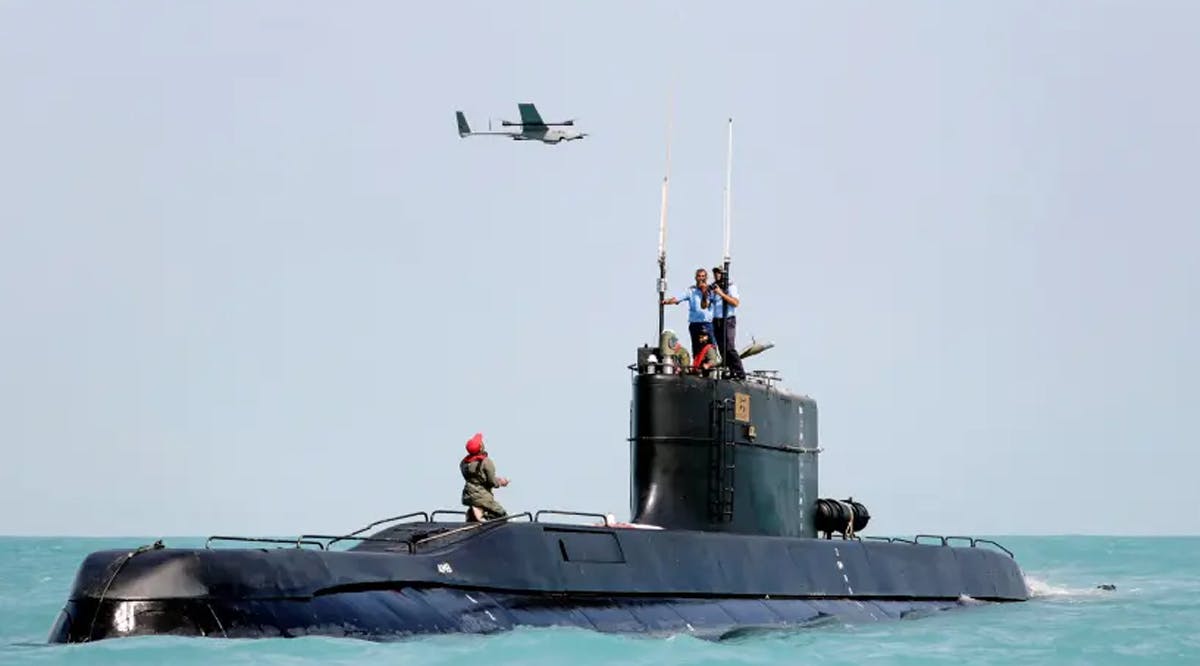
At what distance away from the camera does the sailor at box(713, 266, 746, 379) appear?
24.3m

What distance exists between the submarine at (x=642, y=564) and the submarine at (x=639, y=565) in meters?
0.02

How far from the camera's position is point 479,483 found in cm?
2189

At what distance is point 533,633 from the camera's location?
64.5ft

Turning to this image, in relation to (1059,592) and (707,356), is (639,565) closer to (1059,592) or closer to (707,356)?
(707,356)

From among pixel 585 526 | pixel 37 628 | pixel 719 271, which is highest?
pixel 719 271

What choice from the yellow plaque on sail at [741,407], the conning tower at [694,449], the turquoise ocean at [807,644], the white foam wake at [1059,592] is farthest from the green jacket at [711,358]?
the white foam wake at [1059,592]

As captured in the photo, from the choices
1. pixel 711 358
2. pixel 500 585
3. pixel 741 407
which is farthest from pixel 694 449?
pixel 500 585

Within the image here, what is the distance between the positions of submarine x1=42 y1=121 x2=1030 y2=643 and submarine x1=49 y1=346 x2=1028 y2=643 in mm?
21

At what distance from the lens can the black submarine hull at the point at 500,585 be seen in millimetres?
18156

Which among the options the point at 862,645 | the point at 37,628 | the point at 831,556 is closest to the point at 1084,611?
the point at 831,556

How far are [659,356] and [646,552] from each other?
104 inches

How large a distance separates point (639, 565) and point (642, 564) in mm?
60

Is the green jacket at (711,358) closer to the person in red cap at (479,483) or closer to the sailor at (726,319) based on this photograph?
the sailor at (726,319)

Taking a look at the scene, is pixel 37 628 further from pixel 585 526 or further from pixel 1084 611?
pixel 1084 611
